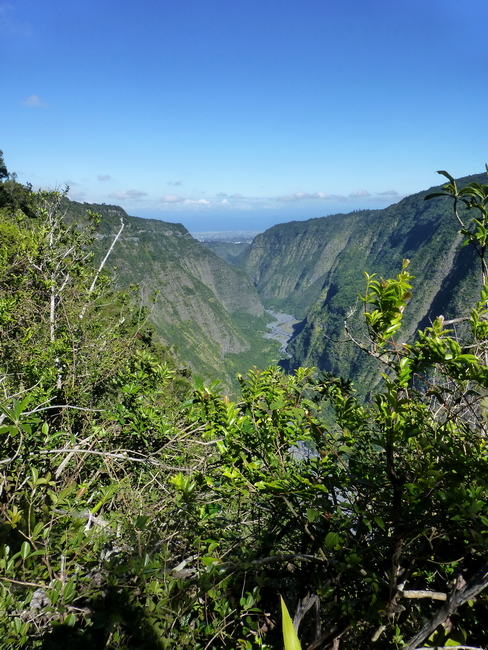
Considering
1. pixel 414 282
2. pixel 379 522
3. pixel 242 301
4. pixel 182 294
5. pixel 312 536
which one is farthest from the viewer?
pixel 242 301

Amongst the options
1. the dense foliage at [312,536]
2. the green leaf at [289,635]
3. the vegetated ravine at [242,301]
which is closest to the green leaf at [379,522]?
the dense foliage at [312,536]

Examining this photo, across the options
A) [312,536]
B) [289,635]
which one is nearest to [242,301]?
[312,536]

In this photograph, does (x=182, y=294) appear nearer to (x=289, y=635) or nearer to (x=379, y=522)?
(x=379, y=522)

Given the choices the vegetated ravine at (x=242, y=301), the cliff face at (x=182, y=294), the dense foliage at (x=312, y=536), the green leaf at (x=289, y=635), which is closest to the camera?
the green leaf at (x=289, y=635)

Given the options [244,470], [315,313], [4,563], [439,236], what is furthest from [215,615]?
[315,313]

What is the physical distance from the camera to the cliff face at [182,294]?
352 feet

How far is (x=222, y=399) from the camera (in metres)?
2.69

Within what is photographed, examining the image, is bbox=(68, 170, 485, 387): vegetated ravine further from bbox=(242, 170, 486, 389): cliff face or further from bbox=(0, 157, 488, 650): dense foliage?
bbox=(0, 157, 488, 650): dense foliage

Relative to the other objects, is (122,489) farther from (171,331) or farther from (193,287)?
(193,287)

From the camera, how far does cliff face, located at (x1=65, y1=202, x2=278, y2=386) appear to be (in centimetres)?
10719

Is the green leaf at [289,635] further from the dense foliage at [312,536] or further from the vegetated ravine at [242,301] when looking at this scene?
the vegetated ravine at [242,301]

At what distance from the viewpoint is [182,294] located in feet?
449

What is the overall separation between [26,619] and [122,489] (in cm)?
175

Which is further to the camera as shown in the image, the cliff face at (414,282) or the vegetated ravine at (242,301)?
the cliff face at (414,282)
